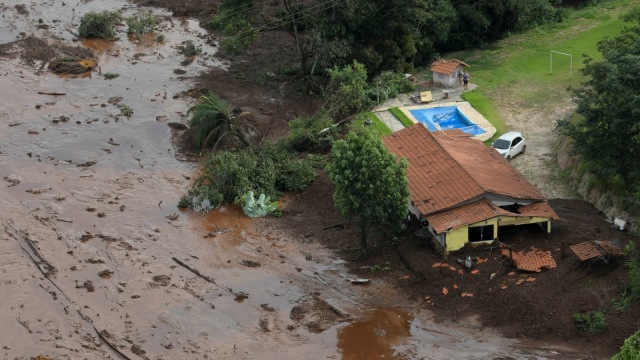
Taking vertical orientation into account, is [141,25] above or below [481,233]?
above

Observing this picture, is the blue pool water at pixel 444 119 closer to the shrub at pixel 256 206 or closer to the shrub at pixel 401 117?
the shrub at pixel 401 117

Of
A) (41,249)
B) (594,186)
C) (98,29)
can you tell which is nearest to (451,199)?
(594,186)

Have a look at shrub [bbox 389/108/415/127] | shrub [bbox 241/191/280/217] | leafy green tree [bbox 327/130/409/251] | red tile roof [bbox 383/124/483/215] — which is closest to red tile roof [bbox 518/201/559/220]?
red tile roof [bbox 383/124/483/215]

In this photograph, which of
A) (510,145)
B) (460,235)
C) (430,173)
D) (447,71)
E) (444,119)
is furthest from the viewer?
(447,71)

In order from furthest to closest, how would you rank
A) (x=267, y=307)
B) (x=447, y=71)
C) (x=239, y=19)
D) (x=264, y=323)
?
(x=239, y=19), (x=447, y=71), (x=267, y=307), (x=264, y=323)

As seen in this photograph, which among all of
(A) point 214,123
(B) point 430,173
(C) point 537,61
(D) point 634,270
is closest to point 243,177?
(A) point 214,123

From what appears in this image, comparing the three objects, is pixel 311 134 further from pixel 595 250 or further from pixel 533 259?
pixel 595 250

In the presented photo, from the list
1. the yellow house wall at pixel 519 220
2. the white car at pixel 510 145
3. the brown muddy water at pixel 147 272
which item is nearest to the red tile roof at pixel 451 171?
A: the yellow house wall at pixel 519 220
